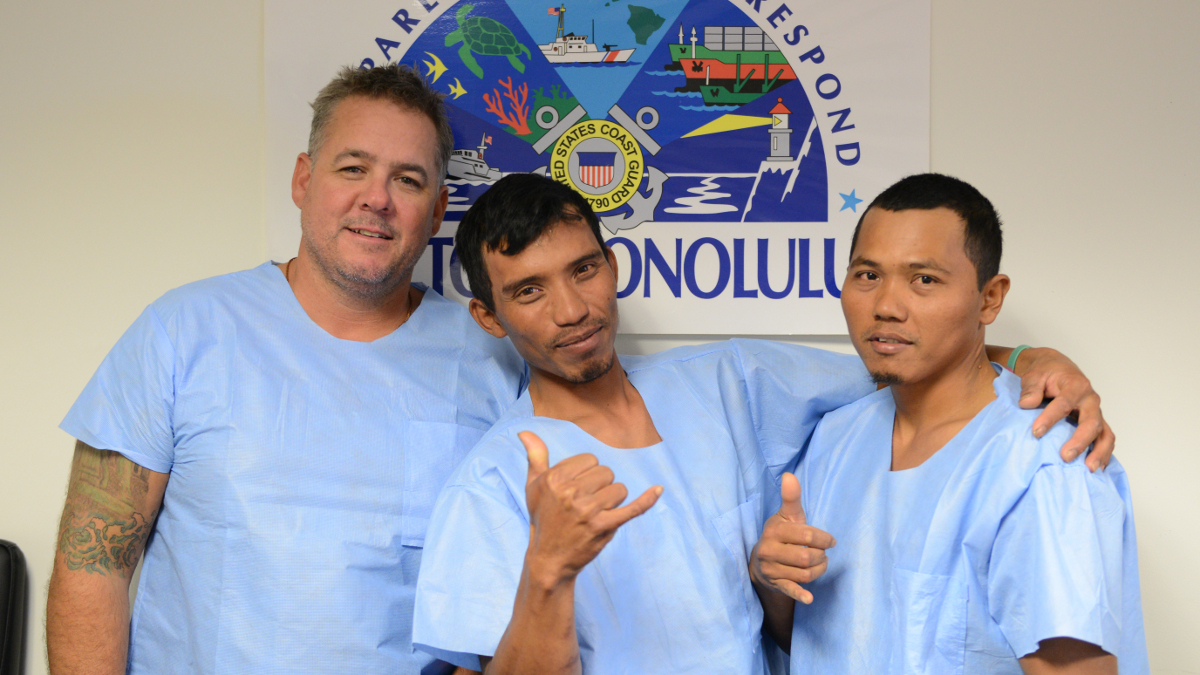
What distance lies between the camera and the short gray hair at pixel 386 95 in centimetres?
133

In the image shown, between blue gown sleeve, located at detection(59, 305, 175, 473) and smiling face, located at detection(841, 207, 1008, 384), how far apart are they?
43.0 inches

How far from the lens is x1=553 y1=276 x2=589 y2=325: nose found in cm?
111

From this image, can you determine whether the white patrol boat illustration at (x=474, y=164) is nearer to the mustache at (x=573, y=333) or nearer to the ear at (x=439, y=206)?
the ear at (x=439, y=206)

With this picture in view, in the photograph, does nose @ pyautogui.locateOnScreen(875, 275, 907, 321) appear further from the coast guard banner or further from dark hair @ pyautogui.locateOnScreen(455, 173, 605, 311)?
the coast guard banner

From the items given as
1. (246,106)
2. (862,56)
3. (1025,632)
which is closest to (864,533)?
(1025,632)

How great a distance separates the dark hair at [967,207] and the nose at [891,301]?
105 mm

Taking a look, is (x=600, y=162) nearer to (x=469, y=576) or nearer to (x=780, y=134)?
(x=780, y=134)

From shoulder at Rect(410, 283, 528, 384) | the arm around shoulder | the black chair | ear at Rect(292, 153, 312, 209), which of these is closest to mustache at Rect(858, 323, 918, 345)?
shoulder at Rect(410, 283, 528, 384)

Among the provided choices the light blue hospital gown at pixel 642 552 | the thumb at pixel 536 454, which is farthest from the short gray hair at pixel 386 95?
the thumb at pixel 536 454

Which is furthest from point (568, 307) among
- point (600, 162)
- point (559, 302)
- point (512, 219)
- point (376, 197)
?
point (600, 162)

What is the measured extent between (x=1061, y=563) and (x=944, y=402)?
0.89 feet

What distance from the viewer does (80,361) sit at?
1.65m

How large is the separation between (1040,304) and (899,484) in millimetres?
845

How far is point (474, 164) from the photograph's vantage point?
1624 mm
